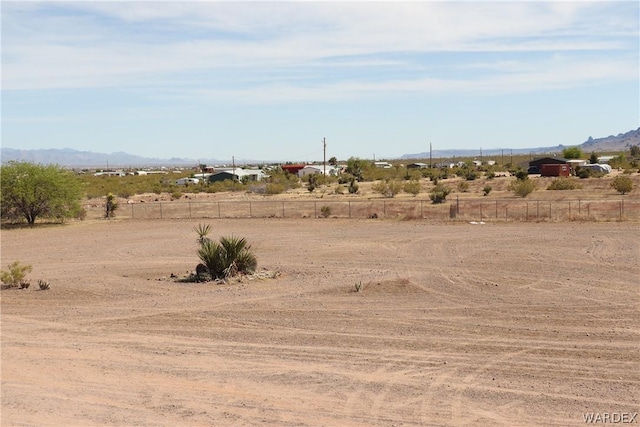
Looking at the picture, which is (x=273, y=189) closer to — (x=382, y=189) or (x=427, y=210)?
(x=382, y=189)

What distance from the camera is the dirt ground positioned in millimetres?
12812

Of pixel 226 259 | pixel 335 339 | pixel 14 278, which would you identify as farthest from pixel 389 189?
pixel 335 339

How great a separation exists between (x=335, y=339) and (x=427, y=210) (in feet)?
119

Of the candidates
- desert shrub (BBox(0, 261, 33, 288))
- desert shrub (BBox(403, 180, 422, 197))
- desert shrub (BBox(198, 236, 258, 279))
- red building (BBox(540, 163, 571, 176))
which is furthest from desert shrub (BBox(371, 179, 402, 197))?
desert shrub (BBox(0, 261, 33, 288))

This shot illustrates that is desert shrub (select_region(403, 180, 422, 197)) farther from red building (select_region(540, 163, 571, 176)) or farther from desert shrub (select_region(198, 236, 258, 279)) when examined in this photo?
desert shrub (select_region(198, 236, 258, 279))

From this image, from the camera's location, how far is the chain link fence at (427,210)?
4694cm

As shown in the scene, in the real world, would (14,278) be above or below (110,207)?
Result: below

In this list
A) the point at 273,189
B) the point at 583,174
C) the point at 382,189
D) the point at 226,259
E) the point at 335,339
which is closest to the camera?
the point at 335,339

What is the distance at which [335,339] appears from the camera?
17.7 m

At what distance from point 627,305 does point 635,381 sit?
703cm

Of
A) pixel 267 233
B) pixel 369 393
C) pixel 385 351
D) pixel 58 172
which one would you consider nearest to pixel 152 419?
pixel 369 393

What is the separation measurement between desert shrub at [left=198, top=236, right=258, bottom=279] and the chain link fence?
2262cm

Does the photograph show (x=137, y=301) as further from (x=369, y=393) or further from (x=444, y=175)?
(x=444, y=175)

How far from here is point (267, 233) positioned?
1639 inches
